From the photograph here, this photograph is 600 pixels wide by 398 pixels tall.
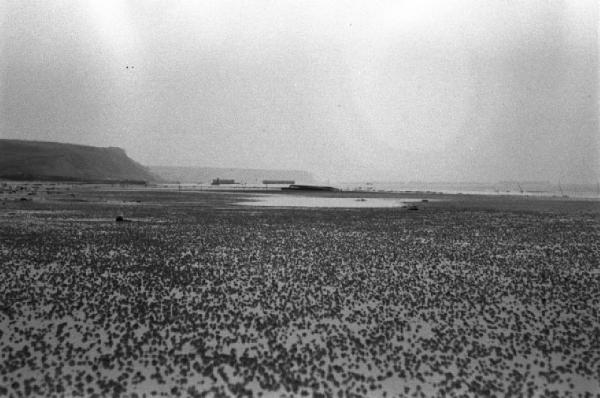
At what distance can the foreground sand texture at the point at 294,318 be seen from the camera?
32.1ft

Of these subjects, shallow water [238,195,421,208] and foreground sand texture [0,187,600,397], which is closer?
foreground sand texture [0,187,600,397]

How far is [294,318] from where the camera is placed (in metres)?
13.8

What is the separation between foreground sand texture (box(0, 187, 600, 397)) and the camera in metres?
9.80

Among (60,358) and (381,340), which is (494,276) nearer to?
(381,340)

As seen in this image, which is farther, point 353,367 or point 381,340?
point 381,340

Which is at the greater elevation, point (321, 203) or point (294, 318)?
point (321, 203)

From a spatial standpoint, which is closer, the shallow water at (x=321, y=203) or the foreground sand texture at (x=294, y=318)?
the foreground sand texture at (x=294, y=318)

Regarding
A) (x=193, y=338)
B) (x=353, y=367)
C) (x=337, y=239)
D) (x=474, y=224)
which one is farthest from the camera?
(x=474, y=224)

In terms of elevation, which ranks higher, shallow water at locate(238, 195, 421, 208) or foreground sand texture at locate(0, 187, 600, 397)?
shallow water at locate(238, 195, 421, 208)

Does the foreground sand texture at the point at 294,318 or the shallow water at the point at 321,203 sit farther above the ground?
the shallow water at the point at 321,203

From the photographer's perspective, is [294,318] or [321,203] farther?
[321,203]

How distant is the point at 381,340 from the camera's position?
12.2m

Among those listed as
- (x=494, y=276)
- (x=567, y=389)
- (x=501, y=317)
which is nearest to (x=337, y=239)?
(x=494, y=276)

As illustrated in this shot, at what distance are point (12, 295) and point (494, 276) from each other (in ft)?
57.0
